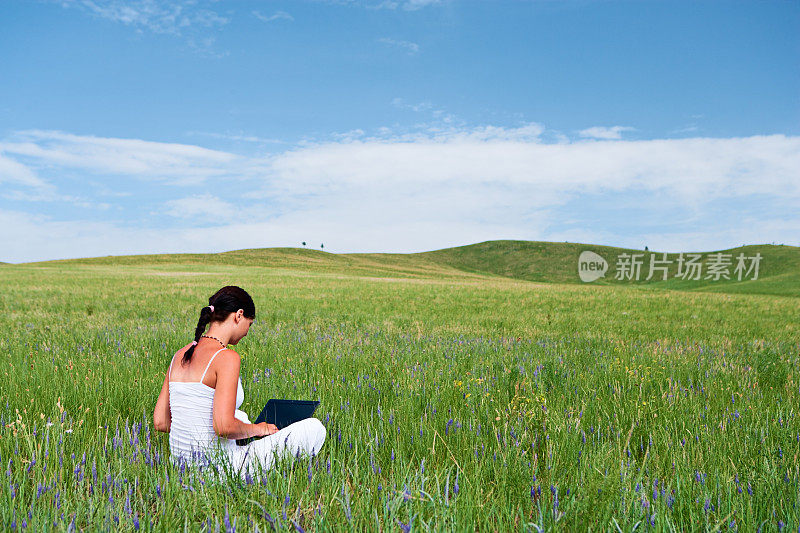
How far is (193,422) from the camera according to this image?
3104mm

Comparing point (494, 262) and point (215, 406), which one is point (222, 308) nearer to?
point (215, 406)

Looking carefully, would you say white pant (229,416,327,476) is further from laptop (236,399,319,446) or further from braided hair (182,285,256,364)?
braided hair (182,285,256,364)

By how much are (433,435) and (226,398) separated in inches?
62.3

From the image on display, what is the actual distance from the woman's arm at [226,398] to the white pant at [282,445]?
18 cm

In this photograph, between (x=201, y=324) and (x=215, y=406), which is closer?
(x=215, y=406)

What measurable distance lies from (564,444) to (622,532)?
1.07 m

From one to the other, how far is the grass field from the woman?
6.6 inches

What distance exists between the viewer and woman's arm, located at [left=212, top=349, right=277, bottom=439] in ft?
9.46

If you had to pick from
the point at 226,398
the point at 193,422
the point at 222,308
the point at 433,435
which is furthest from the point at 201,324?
the point at 433,435

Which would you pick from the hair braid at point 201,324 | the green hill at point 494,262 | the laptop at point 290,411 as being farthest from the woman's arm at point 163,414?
the green hill at point 494,262

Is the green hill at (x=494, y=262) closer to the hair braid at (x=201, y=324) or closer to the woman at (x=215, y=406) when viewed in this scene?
the woman at (x=215, y=406)

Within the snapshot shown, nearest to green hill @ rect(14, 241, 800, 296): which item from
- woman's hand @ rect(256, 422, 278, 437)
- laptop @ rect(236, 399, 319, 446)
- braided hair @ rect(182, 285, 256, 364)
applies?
laptop @ rect(236, 399, 319, 446)

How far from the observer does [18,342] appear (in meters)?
8.25

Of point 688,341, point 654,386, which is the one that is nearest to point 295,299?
point 688,341
